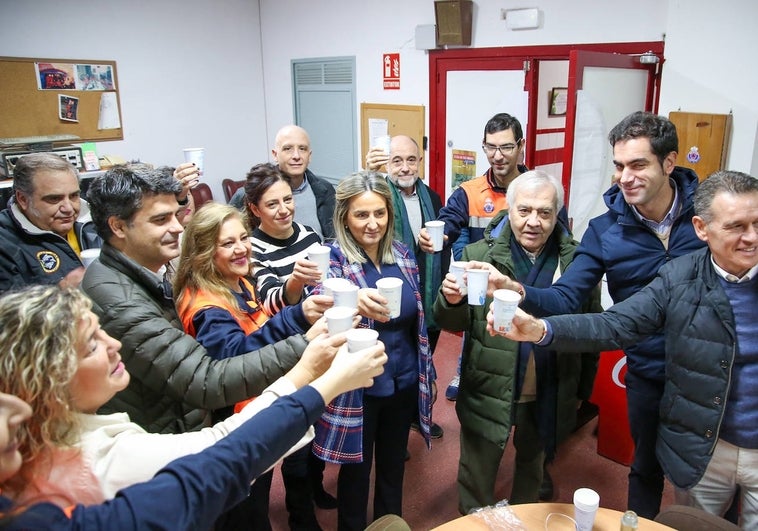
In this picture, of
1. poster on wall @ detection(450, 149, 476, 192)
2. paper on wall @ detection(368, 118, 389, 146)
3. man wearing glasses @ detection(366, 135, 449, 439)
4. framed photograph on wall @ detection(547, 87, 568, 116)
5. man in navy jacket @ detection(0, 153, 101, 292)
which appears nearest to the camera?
man in navy jacket @ detection(0, 153, 101, 292)

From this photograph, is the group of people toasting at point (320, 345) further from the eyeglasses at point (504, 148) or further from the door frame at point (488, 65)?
the door frame at point (488, 65)

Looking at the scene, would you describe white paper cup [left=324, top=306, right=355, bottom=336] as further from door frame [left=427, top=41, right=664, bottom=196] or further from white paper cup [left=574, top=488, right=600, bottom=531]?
door frame [left=427, top=41, right=664, bottom=196]

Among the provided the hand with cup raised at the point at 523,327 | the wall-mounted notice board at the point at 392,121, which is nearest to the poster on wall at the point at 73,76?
the wall-mounted notice board at the point at 392,121

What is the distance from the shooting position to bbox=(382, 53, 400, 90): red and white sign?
5.44 m

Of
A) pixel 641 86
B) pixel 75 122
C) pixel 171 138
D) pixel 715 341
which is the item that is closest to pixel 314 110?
pixel 171 138

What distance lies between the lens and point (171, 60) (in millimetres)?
6180

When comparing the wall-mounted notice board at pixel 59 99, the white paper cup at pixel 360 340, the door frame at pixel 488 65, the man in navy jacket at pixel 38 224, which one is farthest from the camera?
the wall-mounted notice board at pixel 59 99

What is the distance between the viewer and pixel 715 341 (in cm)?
187

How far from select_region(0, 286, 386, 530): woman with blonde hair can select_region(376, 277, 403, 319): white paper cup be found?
719 millimetres

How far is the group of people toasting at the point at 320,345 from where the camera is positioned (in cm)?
116

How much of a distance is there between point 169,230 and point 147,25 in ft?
16.5

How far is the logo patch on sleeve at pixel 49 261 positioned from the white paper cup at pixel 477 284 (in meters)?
1.96

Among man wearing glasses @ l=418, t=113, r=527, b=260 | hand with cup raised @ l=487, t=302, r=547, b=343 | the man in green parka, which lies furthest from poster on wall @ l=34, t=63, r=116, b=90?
hand with cup raised @ l=487, t=302, r=547, b=343

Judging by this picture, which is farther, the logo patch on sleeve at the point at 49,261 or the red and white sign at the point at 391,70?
the red and white sign at the point at 391,70
